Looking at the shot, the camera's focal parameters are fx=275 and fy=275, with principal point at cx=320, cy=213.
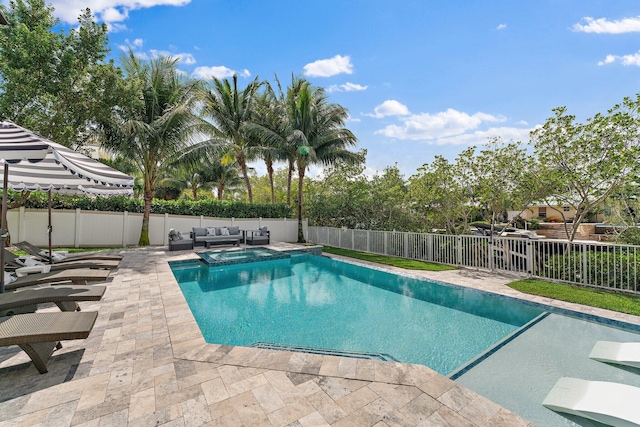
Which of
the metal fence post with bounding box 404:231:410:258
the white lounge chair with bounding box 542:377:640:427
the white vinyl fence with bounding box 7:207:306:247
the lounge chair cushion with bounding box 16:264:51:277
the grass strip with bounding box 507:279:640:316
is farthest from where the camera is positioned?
the white vinyl fence with bounding box 7:207:306:247

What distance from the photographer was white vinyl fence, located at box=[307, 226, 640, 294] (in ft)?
21.1

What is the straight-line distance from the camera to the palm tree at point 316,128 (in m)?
14.3

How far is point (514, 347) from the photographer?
13.9 feet

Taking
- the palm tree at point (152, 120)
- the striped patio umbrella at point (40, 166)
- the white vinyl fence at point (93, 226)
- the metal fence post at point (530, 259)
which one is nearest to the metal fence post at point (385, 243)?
the metal fence post at point (530, 259)

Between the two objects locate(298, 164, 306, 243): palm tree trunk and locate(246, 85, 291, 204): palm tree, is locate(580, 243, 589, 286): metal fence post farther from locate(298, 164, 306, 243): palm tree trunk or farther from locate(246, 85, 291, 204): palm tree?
locate(246, 85, 291, 204): palm tree

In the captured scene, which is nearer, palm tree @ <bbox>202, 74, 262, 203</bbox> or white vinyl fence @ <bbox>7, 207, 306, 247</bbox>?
white vinyl fence @ <bbox>7, 207, 306, 247</bbox>

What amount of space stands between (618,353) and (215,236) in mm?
13407

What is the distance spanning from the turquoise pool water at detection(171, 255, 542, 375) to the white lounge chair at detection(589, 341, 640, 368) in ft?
3.62

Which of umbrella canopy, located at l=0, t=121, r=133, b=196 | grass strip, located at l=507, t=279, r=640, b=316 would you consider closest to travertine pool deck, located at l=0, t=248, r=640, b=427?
umbrella canopy, located at l=0, t=121, r=133, b=196

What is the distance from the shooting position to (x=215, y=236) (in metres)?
13.5

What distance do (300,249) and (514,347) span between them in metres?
9.55

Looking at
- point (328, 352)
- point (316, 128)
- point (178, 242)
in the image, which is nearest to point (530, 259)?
point (328, 352)

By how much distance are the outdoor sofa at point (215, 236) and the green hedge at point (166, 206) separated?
2.40 meters

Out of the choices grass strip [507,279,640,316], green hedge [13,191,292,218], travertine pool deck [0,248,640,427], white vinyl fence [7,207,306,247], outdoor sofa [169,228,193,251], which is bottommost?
grass strip [507,279,640,316]
